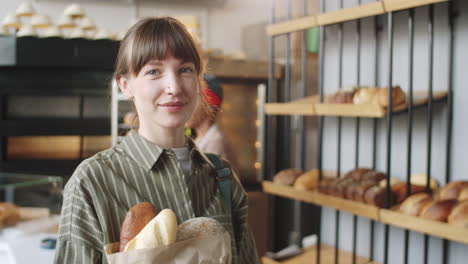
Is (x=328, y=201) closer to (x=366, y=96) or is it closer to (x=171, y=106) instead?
(x=366, y=96)

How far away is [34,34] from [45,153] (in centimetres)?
111

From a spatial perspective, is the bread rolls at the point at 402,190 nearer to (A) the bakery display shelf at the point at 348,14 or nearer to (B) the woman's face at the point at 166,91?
(A) the bakery display shelf at the point at 348,14

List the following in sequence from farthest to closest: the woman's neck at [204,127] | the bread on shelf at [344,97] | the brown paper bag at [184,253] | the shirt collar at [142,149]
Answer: the woman's neck at [204,127]
the bread on shelf at [344,97]
the shirt collar at [142,149]
the brown paper bag at [184,253]

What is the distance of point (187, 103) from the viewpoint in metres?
1.00

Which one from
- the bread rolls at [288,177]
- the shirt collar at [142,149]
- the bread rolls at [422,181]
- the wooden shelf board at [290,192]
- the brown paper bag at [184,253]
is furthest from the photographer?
the bread rolls at [288,177]

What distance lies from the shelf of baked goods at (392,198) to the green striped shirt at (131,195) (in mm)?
870

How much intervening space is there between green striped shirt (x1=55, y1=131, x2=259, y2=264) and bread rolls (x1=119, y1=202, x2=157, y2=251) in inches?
2.8

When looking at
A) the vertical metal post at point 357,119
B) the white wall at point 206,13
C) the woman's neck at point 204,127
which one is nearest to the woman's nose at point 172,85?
the vertical metal post at point 357,119

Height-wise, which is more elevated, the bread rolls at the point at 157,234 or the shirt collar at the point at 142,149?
the shirt collar at the point at 142,149

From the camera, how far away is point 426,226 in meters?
1.72

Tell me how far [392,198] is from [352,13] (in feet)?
2.85

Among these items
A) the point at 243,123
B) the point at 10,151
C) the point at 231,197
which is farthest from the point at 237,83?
the point at 231,197

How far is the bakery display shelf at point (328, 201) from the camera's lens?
1.96 meters

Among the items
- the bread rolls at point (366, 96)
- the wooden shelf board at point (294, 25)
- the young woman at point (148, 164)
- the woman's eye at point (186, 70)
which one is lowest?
the young woman at point (148, 164)
